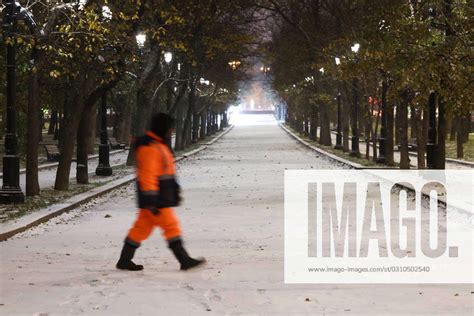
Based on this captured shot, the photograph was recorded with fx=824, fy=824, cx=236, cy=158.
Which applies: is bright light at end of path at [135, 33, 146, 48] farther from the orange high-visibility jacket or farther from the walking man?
the orange high-visibility jacket

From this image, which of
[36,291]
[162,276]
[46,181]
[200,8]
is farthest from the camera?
[200,8]

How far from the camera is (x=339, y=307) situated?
23.0ft

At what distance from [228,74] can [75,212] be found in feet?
131

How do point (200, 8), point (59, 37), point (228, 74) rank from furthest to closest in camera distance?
point (228, 74), point (200, 8), point (59, 37)

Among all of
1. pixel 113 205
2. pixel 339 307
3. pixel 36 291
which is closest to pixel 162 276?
pixel 36 291

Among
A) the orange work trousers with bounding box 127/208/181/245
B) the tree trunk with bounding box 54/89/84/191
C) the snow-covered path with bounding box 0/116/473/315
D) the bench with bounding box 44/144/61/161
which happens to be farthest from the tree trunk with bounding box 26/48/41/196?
the bench with bounding box 44/144/61/161

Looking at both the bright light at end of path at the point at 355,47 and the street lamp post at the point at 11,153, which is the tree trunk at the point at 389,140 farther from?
the street lamp post at the point at 11,153

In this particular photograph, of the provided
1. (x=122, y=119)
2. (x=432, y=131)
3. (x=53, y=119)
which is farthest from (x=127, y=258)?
(x=53, y=119)

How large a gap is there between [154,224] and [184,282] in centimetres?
77

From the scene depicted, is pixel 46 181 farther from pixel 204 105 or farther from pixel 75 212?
pixel 204 105

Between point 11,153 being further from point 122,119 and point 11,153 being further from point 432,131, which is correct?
point 122,119

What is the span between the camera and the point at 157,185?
8352 millimetres

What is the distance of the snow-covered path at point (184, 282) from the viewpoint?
7.00m

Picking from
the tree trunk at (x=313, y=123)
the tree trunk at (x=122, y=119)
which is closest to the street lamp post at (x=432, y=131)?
the tree trunk at (x=122, y=119)
